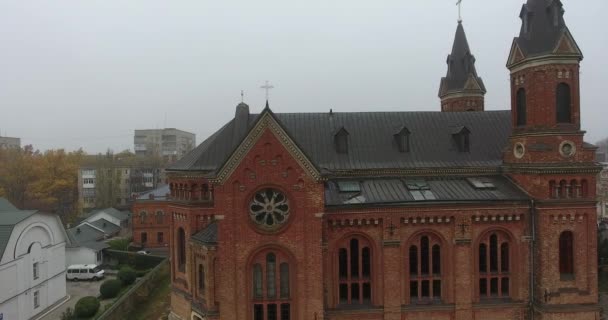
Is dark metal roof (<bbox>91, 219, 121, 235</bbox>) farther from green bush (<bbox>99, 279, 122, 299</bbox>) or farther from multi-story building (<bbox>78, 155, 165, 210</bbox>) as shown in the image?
green bush (<bbox>99, 279, 122, 299</bbox>)

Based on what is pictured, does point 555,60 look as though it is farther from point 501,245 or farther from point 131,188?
point 131,188

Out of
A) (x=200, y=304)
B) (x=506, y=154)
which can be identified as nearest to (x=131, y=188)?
(x=200, y=304)

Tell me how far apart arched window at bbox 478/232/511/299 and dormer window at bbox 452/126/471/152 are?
Answer: 19.1 ft

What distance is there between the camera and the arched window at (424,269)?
22.9 m

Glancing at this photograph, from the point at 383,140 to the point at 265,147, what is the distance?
9.37 m

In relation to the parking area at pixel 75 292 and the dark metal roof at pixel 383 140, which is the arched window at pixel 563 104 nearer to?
the dark metal roof at pixel 383 140

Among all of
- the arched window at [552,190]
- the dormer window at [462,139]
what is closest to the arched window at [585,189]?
the arched window at [552,190]

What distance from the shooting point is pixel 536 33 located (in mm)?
23641

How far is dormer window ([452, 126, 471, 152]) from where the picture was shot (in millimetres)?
26375

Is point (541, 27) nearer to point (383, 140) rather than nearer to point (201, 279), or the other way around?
point (383, 140)

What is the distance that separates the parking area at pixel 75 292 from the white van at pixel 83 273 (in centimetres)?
51

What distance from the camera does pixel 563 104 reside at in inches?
925

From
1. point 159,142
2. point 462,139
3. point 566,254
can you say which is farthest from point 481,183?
point 159,142

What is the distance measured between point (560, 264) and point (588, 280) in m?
1.55
